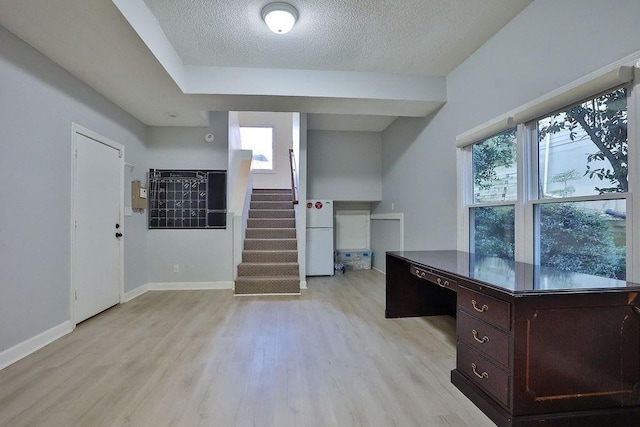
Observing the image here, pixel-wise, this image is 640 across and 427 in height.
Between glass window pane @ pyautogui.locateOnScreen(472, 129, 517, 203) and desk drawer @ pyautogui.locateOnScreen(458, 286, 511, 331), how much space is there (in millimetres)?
1191

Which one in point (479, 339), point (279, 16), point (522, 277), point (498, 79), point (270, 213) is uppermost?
point (279, 16)

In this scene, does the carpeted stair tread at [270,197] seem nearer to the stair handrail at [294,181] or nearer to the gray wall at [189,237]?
the stair handrail at [294,181]

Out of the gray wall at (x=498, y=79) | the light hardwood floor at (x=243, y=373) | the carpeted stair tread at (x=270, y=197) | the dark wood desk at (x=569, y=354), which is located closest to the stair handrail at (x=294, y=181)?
the carpeted stair tread at (x=270, y=197)

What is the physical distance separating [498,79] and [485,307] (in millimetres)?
2037

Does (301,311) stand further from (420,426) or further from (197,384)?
(420,426)

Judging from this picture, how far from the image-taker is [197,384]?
6.48ft

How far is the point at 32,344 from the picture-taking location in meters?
2.44

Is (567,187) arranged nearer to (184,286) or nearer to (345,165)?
(345,165)

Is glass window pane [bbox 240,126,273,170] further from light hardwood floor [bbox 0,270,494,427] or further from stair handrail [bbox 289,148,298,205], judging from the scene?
A: light hardwood floor [bbox 0,270,494,427]

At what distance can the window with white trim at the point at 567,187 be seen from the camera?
5.79 feet

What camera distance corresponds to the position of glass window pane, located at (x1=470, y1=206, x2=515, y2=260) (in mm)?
2650

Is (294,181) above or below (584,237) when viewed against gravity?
above

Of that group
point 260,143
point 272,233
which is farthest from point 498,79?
point 260,143

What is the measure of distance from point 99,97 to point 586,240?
15.1ft
